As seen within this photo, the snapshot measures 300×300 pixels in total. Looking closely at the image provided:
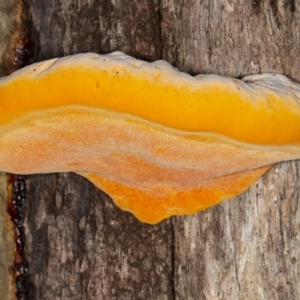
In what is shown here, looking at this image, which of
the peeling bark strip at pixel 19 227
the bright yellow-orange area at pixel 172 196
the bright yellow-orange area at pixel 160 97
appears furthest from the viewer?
the peeling bark strip at pixel 19 227

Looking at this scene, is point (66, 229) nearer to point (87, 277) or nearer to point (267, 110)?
point (87, 277)

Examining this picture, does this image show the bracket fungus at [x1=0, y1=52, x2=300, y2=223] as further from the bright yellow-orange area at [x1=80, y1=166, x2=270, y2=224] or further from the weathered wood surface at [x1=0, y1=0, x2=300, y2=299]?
the weathered wood surface at [x1=0, y1=0, x2=300, y2=299]

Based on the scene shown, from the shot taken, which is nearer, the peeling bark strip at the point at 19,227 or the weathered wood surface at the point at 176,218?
the weathered wood surface at the point at 176,218

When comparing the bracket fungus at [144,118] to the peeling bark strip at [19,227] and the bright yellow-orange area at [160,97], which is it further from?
the peeling bark strip at [19,227]

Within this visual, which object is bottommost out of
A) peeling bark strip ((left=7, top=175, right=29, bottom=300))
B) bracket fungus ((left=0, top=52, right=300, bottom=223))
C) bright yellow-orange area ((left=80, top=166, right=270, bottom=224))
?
peeling bark strip ((left=7, top=175, right=29, bottom=300))

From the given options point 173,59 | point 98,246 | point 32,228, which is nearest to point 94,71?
point 173,59

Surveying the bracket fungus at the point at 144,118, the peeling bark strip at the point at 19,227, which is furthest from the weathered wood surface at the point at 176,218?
the bracket fungus at the point at 144,118

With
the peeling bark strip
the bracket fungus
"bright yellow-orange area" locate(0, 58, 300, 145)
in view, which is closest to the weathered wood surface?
the peeling bark strip
